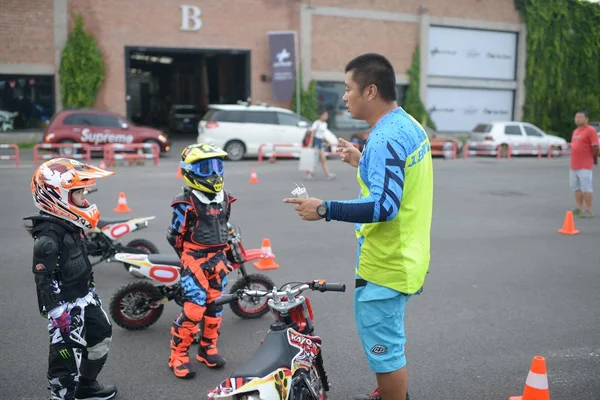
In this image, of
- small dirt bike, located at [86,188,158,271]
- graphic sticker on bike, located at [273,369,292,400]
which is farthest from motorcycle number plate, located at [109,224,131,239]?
graphic sticker on bike, located at [273,369,292,400]

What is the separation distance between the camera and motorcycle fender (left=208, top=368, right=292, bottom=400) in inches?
117

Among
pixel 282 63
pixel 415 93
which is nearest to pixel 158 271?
pixel 282 63

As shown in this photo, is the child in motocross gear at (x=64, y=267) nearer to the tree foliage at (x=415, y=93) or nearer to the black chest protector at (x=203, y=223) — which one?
the black chest protector at (x=203, y=223)

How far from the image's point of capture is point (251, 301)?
606 cm

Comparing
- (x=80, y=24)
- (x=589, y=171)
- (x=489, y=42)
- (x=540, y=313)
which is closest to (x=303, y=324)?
(x=540, y=313)

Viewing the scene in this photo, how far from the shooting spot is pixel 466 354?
206 inches

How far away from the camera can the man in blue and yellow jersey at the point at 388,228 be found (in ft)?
10.3

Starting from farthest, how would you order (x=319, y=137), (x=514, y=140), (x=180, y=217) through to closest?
(x=514, y=140) < (x=319, y=137) < (x=180, y=217)

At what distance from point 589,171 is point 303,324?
30.7 feet

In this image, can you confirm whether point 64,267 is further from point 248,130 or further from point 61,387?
point 248,130

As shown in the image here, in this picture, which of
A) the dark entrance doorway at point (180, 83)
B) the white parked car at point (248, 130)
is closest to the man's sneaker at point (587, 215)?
the white parked car at point (248, 130)

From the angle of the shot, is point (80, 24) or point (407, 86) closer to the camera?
point (80, 24)

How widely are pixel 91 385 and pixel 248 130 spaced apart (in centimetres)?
1837

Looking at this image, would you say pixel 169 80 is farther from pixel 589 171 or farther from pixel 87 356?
pixel 87 356
